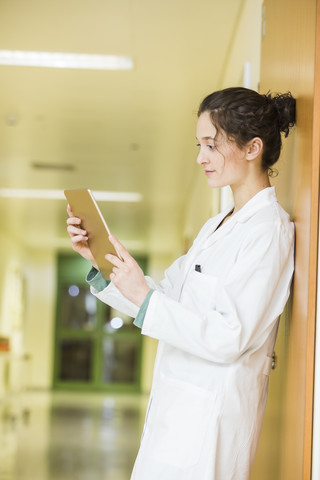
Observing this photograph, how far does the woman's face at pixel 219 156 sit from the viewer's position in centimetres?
164

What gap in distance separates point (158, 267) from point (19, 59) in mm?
11355

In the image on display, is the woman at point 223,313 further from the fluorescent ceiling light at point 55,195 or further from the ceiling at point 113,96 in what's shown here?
the fluorescent ceiling light at point 55,195

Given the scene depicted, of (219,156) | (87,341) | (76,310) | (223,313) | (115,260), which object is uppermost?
(219,156)

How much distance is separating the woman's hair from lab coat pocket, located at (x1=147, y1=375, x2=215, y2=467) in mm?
589

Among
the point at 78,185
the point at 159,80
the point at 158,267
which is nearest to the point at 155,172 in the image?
the point at 78,185

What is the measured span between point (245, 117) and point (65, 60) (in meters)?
3.54

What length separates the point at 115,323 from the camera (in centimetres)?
1611

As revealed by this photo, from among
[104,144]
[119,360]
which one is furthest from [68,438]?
[119,360]

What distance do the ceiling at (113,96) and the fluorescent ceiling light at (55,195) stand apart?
0.65 feet

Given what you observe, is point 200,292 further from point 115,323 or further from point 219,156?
point 115,323

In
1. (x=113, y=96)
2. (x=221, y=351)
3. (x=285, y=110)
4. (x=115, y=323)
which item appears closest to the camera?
(x=221, y=351)

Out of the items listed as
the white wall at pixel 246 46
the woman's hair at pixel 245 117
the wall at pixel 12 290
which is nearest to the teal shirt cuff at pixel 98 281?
the woman's hair at pixel 245 117

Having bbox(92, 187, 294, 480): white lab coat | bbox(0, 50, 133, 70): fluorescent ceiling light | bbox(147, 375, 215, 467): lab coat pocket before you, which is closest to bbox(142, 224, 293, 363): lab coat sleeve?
bbox(92, 187, 294, 480): white lab coat

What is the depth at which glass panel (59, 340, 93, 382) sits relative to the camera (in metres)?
15.9
